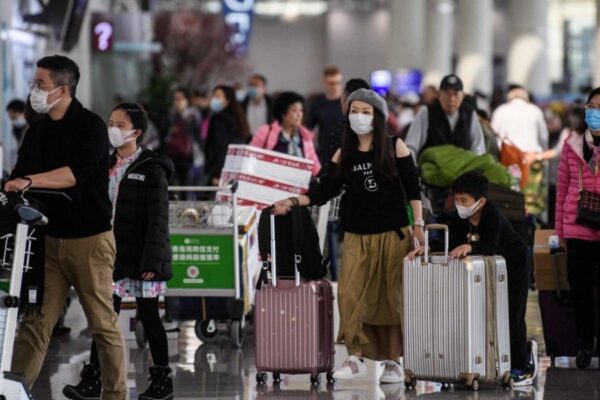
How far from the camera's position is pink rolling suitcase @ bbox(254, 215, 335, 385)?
925 centimetres

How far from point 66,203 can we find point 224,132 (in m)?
7.51

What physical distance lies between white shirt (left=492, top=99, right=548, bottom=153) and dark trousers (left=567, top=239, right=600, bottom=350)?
6.22 metres

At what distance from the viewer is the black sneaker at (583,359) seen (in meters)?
10.1

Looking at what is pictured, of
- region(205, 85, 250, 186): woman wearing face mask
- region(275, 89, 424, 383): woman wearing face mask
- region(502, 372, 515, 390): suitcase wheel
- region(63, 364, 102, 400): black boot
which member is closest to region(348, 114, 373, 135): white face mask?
region(275, 89, 424, 383): woman wearing face mask

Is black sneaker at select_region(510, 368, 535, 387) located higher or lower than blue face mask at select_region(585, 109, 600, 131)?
lower

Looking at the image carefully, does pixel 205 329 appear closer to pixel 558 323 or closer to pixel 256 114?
pixel 558 323

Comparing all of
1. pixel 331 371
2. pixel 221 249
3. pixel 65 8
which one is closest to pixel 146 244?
pixel 331 371

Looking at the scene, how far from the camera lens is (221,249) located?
10992mm

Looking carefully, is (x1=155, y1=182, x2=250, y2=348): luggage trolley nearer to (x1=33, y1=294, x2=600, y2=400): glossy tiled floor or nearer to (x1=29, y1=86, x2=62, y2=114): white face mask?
(x1=33, y1=294, x2=600, y2=400): glossy tiled floor

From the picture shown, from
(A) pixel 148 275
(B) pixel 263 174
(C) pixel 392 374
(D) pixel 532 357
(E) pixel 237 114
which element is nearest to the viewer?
(A) pixel 148 275

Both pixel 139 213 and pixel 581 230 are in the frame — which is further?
pixel 581 230

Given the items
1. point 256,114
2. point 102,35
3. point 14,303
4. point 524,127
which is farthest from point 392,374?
point 102,35

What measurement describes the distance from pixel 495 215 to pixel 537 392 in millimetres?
1106

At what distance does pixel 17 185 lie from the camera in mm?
7105
